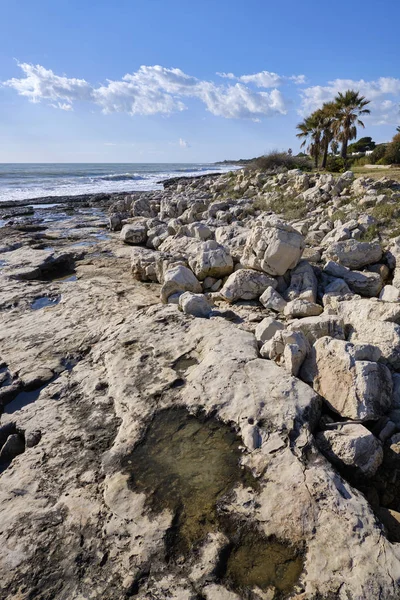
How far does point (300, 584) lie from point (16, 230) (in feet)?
52.5

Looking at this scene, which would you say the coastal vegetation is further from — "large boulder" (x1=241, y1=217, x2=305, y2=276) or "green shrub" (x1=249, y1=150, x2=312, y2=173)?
"large boulder" (x1=241, y1=217, x2=305, y2=276)

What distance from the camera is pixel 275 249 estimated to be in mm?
6398

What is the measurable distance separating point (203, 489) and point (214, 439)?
1.66ft

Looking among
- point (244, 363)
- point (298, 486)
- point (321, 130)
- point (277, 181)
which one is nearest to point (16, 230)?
point (277, 181)

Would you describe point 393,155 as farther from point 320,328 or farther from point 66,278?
point 320,328

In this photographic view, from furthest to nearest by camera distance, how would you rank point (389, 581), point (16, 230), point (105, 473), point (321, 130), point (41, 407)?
1. point (321, 130)
2. point (16, 230)
3. point (41, 407)
4. point (105, 473)
5. point (389, 581)

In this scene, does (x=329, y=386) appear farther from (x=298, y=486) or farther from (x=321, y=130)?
(x=321, y=130)

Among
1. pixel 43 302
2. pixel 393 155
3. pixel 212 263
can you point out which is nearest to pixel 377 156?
pixel 393 155

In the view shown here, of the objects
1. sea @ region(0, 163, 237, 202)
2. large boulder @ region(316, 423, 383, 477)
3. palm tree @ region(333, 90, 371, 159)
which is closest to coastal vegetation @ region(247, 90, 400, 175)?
palm tree @ region(333, 90, 371, 159)

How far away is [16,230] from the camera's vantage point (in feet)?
49.5

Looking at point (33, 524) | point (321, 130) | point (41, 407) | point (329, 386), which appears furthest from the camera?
point (321, 130)

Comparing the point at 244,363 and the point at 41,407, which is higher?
the point at 244,363

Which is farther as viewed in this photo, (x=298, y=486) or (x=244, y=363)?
(x=244, y=363)

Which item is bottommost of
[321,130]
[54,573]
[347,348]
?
[54,573]
